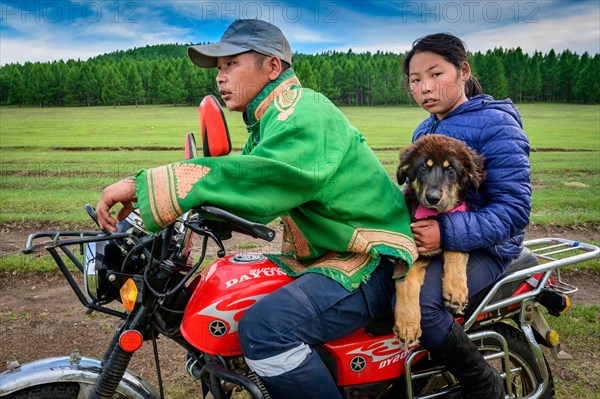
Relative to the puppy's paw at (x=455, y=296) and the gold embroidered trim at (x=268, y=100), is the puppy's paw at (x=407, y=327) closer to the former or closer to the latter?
A: the puppy's paw at (x=455, y=296)

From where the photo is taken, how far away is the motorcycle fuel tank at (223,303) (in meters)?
2.65

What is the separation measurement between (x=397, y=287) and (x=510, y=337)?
127 cm

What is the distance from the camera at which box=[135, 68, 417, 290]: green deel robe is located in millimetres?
2314

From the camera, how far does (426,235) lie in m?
3.02

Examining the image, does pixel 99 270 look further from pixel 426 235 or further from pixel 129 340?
pixel 426 235

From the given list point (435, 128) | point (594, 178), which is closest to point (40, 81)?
point (594, 178)

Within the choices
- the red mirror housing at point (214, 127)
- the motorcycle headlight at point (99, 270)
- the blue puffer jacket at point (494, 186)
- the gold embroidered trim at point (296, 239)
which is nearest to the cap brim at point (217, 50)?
the red mirror housing at point (214, 127)

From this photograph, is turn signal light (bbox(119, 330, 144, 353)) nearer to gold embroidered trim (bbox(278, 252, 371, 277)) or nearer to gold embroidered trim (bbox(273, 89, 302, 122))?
gold embroidered trim (bbox(278, 252, 371, 277))

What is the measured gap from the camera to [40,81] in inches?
3738

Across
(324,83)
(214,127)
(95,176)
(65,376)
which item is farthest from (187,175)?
(324,83)

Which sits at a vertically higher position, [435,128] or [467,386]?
[435,128]

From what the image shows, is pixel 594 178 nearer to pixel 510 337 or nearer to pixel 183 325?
pixel 510 337

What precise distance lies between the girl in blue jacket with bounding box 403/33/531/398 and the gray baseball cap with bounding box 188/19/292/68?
128cm

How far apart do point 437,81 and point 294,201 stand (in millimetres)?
1839
